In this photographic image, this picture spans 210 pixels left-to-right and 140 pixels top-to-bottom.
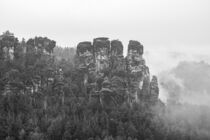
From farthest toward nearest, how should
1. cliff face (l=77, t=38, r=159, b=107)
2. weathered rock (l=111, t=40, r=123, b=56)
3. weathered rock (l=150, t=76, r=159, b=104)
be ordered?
weathered rock (l=111, t=40, r=123, b=56), weathered rock (l=150, t=76, r=159, b=104), cliff face (l=77, t=38, r=159, b=107)

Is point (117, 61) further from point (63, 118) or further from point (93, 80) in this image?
point (63, 118)

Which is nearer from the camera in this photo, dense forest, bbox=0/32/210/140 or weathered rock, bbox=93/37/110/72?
dense forest, bbox=0/32/210/140

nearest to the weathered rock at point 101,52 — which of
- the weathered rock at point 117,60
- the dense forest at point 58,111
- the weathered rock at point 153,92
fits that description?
the weathered rock at point 117,60

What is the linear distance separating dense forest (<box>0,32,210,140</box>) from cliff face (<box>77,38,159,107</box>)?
9.07ft

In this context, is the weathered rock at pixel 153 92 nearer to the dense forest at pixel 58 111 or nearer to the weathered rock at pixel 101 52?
the dense forest at pixel 58 111

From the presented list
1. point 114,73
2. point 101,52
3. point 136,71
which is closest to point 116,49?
point 101,52

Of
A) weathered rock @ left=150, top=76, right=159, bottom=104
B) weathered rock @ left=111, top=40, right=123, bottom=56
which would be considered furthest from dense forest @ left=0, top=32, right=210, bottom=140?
weathered rock @ left=111, top=40, right=123, bottom=56

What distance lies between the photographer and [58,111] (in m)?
148

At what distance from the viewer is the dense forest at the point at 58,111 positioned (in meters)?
138

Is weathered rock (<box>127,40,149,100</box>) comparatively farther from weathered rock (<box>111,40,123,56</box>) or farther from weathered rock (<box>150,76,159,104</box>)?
weathered rock (<box>111,40,123,56</box>)

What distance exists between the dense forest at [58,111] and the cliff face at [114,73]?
2.76 meters

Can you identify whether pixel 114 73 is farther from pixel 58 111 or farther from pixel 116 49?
pixel 58 111

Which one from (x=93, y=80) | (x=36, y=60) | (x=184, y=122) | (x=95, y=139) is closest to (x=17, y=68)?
(x=36, y=60)

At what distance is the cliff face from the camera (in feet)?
520
